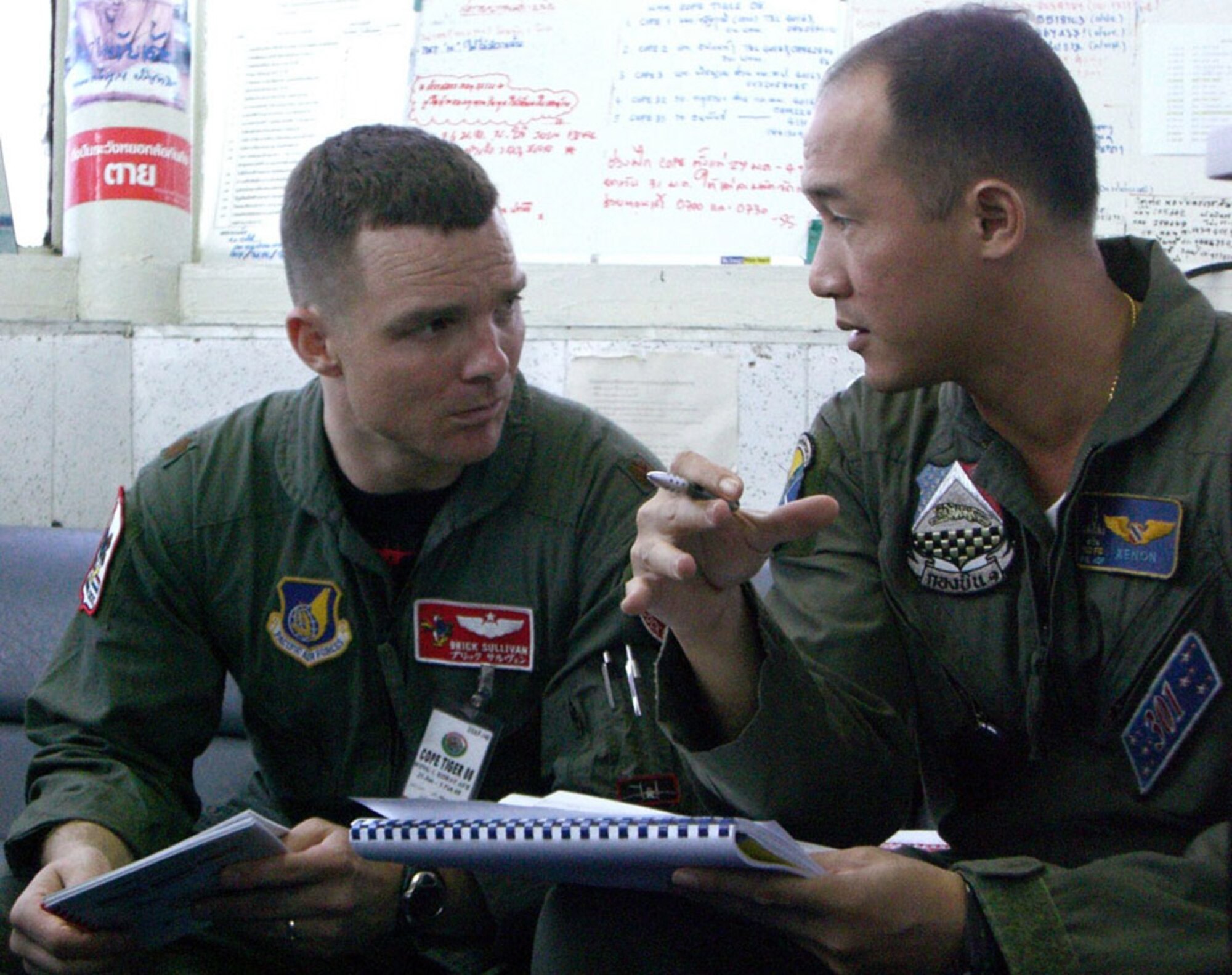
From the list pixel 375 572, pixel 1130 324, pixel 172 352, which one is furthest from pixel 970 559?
pixel 172 352

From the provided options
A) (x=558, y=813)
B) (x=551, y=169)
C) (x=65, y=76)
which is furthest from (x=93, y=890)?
(x=65, y=76)

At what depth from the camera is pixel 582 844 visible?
2.71ft

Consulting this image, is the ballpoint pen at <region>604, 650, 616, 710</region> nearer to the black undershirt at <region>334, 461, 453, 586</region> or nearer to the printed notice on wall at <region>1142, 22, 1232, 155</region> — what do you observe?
the black undershirt at <region>334, 461, 453, 586</region>

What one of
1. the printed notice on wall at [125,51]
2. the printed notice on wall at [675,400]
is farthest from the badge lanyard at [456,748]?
the printed notice on wall at [125,51]

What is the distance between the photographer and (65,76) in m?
2.77

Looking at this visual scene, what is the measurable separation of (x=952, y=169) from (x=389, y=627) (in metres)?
0.76

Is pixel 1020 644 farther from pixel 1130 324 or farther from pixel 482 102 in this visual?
pixel 482 102

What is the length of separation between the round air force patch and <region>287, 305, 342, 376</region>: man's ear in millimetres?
711

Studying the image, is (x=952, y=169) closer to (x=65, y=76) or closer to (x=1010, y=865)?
(x=1010, y=865)

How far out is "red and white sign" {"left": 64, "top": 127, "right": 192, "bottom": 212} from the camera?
2662 millimetres

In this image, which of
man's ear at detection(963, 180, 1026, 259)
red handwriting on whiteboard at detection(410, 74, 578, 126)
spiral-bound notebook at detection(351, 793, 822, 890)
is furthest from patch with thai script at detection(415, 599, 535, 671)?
red handwriting on whiteboard at detection(410, 74, 578, 126)

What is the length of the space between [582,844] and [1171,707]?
0.56 meters

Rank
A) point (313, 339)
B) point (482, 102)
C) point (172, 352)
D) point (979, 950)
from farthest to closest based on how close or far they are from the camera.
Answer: point (482, 102) < point (172, 352) < point (313, 339) < point (979, 950)

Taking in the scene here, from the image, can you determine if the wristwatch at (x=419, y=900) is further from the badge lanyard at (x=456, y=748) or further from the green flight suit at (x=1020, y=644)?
the green flight suit at (x=1020, y=644)
